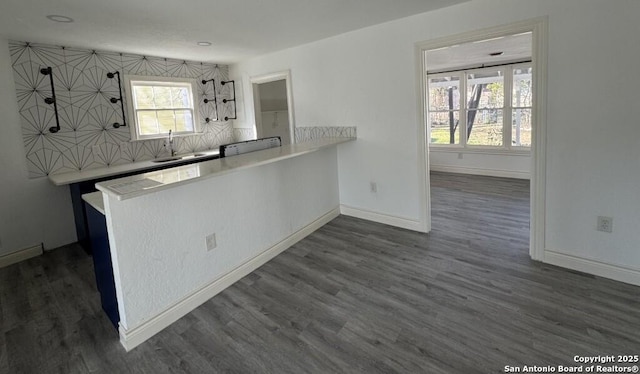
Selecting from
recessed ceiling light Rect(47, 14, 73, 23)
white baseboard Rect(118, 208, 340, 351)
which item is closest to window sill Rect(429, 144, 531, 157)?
white baseboard Rect(118, 208, 340, 351)

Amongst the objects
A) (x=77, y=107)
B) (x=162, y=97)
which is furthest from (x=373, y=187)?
(x=77, y=107)

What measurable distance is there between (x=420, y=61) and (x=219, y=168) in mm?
2248

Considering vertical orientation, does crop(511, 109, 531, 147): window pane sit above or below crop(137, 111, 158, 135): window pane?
below

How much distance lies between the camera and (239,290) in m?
2.59

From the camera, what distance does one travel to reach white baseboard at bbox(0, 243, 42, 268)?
129 inches

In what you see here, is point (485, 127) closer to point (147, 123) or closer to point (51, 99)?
point (147, 123)

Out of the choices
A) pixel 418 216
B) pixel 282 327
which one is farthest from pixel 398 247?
pixel 282 327

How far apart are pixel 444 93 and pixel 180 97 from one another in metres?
5.12

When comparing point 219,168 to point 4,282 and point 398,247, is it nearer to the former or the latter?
point 398,247

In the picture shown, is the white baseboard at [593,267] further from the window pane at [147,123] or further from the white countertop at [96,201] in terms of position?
the window pane at [147,123]

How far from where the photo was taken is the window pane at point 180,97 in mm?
4781

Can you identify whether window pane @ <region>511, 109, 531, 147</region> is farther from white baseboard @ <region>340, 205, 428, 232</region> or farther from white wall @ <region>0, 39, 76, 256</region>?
white wall @ <region>0, 39, 76, 256</region>

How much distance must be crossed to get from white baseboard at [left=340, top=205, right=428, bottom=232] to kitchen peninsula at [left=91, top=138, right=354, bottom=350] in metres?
0.95

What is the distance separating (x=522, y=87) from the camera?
5.88 m
